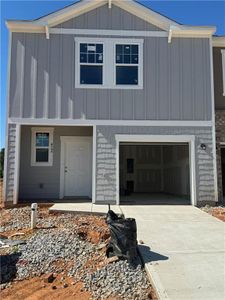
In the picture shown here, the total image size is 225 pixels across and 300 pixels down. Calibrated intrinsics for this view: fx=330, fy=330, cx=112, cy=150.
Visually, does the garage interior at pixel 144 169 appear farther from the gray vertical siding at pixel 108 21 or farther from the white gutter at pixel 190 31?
the gray vertical siding at pixel 108 21

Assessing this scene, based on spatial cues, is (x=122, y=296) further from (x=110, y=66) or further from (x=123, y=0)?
(x=123, y=0)

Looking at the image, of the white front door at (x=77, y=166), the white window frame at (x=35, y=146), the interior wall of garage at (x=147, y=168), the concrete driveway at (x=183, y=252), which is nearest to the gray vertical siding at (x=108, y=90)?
the white window frame at (x=35, y=146)

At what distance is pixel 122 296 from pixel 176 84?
855cm

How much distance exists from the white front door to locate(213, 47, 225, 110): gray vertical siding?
16.6 feet

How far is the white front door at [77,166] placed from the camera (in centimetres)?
1241

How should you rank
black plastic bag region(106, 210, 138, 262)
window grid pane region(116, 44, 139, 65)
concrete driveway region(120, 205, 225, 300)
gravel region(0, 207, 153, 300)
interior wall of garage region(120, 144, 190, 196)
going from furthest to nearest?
interior wall of garage region(120, 144, 190, 196) → window grid pane region(116, 44, 139, 65) → black plastic bag region(106, 210, 138, 262) → gravel region(0, 207, 153, 300) → concrete driveway region(120, 205, 225, 300)

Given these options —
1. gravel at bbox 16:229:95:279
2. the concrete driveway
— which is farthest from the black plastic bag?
gravel at bbox 16:229:95:279

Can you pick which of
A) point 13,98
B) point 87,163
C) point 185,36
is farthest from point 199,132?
point 13,98

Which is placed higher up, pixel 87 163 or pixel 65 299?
pixel 87 163

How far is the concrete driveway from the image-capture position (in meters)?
4.45

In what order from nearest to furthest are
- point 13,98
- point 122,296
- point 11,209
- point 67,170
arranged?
point 122,296 → point 11,209 → point 13,98 → point 67,170

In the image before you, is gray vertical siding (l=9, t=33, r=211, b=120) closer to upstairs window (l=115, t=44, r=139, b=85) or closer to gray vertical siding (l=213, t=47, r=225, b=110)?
upstairs window (l=115, t=44, r=139, b=85)

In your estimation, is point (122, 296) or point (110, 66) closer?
point (122, 296)

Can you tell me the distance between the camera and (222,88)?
41.2 ft
